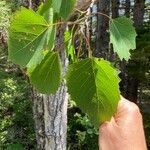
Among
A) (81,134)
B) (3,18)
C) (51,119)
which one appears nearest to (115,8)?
(81,134)

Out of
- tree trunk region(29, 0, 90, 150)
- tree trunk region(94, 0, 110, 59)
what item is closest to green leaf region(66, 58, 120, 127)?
tree trunk region(29, 0, 90, 150)

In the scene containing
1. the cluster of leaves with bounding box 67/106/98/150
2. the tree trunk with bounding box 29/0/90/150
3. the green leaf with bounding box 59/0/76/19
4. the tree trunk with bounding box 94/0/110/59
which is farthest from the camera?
the tree trunk with bounding box 94/0/110/59

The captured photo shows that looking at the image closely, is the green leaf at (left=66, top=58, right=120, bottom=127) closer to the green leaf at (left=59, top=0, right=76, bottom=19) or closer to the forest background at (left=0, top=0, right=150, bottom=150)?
the green leaf at (left=59, top=0, right=76, bottom=19)

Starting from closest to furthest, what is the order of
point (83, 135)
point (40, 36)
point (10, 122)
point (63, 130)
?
point (40, 36), point (63, 130), point (83, 135), point (10, 122)

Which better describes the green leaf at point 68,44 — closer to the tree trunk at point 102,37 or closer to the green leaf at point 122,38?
the green leaf at point 122,38

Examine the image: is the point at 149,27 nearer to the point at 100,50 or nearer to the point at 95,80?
the point at 100,50

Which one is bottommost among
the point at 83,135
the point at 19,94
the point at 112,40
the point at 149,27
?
the point at 83,135

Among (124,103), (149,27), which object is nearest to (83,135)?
(149,27)

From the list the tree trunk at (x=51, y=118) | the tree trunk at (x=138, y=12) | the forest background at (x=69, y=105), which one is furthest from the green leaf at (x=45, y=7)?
the tree trunk at (x=138, y=12)
